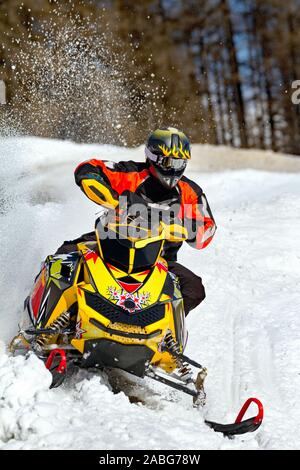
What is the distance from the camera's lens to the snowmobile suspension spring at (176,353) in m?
4.24

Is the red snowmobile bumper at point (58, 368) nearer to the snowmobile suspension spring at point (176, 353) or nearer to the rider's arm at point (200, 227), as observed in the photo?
the snowmobile suspension spring at point (176, 353)

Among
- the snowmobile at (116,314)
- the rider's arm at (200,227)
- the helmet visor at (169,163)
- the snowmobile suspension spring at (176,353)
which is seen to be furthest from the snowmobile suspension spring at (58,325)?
the helmet visor at (169,163)

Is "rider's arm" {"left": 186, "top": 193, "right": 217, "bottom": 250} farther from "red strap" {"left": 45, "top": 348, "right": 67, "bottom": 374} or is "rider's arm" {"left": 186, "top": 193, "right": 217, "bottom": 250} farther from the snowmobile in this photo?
"red strap" {"left": 45, "top": 348, "right": 67, "bottom": 374}

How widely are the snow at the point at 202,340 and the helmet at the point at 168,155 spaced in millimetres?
1441

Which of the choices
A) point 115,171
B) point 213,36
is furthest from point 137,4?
point 115,171

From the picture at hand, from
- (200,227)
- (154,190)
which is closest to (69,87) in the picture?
(154,190)

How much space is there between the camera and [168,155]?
4.47 m

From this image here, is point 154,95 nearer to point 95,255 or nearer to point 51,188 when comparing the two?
point 51,188

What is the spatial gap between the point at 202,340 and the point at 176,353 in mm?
1690

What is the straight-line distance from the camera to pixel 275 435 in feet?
13.4

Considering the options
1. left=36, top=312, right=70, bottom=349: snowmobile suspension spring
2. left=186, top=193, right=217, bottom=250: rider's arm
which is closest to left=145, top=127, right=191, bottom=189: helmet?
left=186, top=193, right=217, bottom=250: rider's arm

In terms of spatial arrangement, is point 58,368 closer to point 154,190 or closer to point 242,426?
point 242,426

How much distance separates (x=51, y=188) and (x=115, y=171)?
28.7 feet
